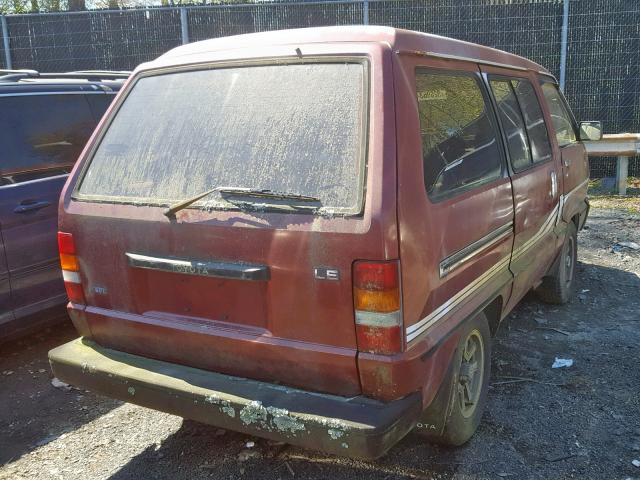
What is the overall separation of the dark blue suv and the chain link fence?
642 cm

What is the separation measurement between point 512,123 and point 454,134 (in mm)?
962

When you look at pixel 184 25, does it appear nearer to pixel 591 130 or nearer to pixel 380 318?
pixel 591 130

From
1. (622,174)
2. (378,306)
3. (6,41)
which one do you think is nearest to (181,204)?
(378,306)

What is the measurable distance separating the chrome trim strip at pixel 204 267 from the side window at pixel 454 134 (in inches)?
31.5

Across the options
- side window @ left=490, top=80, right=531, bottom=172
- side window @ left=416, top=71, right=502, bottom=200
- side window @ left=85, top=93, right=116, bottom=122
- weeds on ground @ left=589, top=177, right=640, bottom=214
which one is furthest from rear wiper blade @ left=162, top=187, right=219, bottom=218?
weeds on ground @ left=589, top=177, right=640, bottom=214

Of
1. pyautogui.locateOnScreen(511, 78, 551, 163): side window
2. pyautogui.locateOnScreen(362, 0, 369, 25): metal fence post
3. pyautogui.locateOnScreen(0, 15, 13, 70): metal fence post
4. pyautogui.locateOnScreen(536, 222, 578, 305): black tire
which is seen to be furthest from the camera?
pyautogui.locateOnScreen(0, 15, 13, 70): metal fence post

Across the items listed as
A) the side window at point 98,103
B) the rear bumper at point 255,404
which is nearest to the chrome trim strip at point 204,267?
the rear bumper at point 255,404

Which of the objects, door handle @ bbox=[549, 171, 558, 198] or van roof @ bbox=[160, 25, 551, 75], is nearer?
van roof @ bbox=[160, 25, 551, 75]

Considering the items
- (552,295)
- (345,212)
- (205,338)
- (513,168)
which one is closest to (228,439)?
(205,338)

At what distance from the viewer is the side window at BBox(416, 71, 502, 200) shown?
103 inches

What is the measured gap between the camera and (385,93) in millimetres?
2396

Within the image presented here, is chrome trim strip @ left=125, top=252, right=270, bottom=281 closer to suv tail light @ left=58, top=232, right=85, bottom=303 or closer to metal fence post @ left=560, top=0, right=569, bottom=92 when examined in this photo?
suv tail light @ left=58, top=232, right=85, bottom=303

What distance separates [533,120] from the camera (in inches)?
162

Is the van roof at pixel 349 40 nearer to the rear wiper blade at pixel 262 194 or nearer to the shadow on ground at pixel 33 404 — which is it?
the rear wiper blade at pixel 262 194
